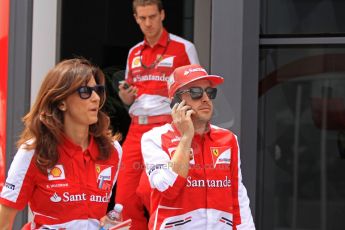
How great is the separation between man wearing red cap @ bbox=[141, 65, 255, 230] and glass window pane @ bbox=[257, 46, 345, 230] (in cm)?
201

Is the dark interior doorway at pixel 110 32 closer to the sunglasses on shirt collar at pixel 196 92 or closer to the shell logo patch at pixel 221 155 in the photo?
the sunglasses on shirt collar at pixel 196 92

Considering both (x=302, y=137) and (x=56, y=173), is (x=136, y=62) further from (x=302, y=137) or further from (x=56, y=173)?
(x=56, y=173)

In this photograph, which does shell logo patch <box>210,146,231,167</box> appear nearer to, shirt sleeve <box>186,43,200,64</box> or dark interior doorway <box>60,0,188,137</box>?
shirt sleeve <box>186,43,200,64</box>

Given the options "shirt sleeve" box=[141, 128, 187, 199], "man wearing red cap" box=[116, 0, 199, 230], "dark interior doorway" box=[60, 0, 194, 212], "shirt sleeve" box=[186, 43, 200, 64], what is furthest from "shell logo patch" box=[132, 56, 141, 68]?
"shirt sleeve" box=[141, 128, 187, 199]

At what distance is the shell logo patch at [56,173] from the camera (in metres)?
4.00

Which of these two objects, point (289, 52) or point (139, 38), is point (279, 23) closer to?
point (289, 52)

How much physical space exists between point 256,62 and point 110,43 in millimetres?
2590

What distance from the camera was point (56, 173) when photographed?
13.2 feet

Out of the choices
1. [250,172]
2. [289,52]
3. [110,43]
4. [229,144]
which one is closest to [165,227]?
[229,144]

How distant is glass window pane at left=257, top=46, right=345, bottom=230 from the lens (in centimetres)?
638

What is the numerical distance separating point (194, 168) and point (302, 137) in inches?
90.3

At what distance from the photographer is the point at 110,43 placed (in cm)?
851

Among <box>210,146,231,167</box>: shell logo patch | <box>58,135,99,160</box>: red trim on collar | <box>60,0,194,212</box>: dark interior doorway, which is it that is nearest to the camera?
<box>58,135,99,160</box>: red trim on collar

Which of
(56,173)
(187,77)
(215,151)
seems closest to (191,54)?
(187,77)
